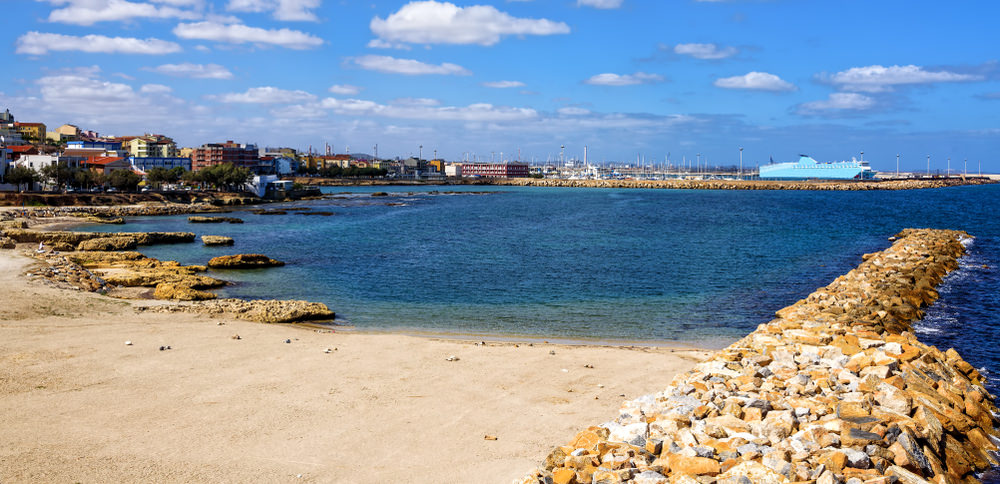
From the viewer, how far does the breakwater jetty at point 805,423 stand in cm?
765

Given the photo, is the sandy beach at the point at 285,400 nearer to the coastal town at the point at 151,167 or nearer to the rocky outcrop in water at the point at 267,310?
the rocky outcrop in water at the point at 267,310

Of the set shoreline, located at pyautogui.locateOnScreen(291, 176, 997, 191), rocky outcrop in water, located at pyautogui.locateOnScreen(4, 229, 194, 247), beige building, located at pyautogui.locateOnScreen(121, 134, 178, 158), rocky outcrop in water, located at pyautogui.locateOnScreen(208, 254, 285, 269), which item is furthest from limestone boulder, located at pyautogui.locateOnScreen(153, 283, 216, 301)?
shoreline, located at pyautogui.locateOnScreen(291, 176, 997, 191)

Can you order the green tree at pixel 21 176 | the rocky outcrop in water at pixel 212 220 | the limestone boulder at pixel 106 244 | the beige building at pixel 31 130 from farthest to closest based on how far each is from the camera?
1. the beige building at pixel 31 130
2. the green tree at pixel 21 176
3. the rocky outcrop in water at pixel 212 220
4. the limestone boulder at pixel 106 244

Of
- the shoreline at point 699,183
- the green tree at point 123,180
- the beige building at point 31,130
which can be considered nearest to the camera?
the green tree at point 123,180

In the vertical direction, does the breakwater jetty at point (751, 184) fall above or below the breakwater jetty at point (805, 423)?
above

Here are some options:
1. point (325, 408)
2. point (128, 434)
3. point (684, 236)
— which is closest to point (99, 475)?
point (128, 434)

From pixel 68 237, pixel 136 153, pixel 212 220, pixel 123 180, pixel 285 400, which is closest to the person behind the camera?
pixel 285 400

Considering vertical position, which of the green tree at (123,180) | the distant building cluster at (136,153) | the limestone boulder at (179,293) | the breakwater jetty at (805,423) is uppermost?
the distant building cluster at (136,153)

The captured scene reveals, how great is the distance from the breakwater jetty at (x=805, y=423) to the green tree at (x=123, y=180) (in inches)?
3357

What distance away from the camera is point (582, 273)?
29562mm

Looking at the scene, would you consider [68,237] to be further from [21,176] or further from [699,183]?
[699,183]

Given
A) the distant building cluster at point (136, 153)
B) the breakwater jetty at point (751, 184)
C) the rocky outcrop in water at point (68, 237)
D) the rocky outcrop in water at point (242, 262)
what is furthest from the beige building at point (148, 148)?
the rocky outcrop in water at point (242, 262)

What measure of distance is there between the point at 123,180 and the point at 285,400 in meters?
82.6

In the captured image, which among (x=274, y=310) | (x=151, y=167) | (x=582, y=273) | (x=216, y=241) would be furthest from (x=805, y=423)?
(x=151, y=167)
